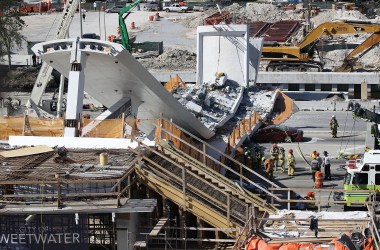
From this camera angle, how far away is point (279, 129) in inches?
1871

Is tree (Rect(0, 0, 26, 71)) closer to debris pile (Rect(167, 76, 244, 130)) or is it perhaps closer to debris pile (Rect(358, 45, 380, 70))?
debris pile (Rect(358, 45, 380, 70))

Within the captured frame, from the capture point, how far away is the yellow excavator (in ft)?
226

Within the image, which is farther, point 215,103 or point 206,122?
point 215,103

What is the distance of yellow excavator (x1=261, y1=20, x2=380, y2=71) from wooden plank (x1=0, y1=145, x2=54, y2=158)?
42116 millimetres

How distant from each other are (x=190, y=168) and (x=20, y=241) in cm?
559

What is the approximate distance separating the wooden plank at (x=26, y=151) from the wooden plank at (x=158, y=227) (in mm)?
4423

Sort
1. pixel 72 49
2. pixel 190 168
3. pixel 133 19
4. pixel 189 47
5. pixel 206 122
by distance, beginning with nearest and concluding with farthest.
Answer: pixel 190 168 < pixel 72 49 < pixel 206 122 < pixel 189 47 < pixel 133 19

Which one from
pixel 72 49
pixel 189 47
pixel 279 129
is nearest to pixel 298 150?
pixel 279 129

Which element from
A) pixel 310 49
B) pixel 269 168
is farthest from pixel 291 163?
pixel 310 49

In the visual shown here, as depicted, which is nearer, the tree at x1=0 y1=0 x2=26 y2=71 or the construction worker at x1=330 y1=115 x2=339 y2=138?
the construction worker at x1=330 y1=115 x2=339 y2=138

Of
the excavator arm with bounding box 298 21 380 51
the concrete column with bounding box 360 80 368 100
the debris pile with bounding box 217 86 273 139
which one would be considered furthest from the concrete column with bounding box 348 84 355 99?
the debris pile with bounding box 217 86 273 139

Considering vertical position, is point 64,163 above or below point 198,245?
above

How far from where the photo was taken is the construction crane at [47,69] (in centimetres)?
5344

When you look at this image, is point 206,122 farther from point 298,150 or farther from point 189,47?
point 189,47
